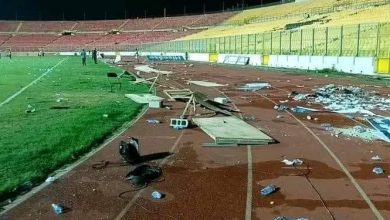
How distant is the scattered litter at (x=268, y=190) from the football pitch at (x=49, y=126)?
3.59 metres

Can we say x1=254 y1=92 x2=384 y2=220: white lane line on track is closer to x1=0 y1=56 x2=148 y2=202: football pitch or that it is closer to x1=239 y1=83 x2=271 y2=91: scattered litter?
x1=0 y1=56 x2=148 y2=202: football pitch

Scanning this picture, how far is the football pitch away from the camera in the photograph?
27.7 feet

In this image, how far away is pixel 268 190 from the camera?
23.7 ft

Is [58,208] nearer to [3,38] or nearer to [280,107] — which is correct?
[280,107]

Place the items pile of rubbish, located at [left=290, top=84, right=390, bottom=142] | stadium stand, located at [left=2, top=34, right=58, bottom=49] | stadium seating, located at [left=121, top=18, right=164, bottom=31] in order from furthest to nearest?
stadium seating, located at [left=121, top=18, right=164, bottom=31]
stadium stand, located at [left=2, top=34, right=58, bottom=49]
pile of rubbish, located at [left=290, top=84, right=390, bottom=142]

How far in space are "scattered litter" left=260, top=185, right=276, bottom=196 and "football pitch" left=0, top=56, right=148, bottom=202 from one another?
3.59 m

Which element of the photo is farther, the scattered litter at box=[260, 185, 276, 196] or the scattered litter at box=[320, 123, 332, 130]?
the scattered litter at box=[320, 123, 332, 130]

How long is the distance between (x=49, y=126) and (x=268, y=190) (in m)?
7.33

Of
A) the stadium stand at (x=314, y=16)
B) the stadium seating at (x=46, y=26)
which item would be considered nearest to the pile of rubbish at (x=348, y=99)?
the stadium stand at (x=314, y=16)

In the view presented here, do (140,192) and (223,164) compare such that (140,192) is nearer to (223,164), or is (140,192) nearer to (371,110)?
(223,164)

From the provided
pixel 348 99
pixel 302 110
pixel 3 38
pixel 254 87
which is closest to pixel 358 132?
pixel 302 110

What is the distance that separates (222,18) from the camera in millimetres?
98062

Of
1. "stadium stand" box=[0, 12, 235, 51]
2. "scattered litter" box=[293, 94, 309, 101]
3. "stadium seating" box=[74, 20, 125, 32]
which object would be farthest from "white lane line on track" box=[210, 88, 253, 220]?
"stadium seating" box=[74, 20, 125, 32]

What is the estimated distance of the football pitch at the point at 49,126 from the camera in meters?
8.43
